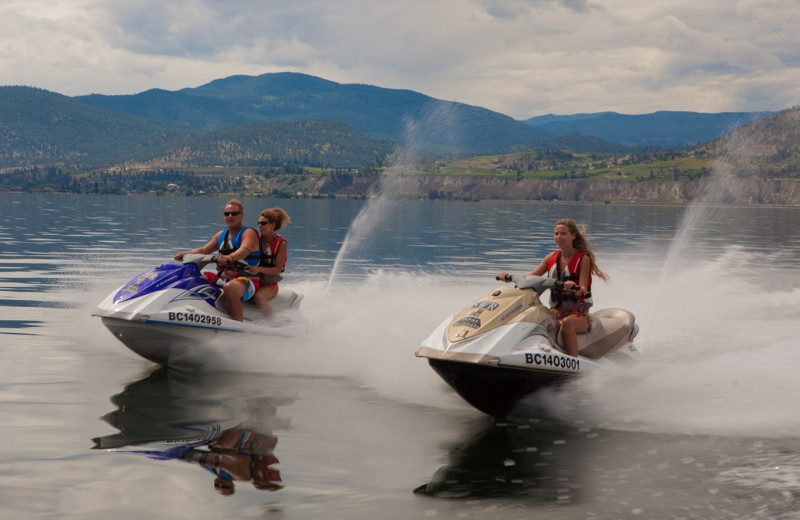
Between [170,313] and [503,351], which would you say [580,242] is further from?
[170,313]

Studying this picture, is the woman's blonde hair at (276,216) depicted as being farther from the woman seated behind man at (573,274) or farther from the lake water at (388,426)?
the woman seated behind man at (573,274)

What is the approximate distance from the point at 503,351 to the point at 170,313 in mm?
4945

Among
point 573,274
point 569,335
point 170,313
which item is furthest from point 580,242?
point 170,313

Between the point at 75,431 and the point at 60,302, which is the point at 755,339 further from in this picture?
the point at 60,302

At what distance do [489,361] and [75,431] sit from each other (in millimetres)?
4362

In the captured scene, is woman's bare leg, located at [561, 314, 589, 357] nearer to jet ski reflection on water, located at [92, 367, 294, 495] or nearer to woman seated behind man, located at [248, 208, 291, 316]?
jet ski reflection on water, located at [92, 367, 294, 495]

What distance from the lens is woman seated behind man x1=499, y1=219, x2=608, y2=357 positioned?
426 inches

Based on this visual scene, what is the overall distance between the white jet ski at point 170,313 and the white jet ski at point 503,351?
3.82 m

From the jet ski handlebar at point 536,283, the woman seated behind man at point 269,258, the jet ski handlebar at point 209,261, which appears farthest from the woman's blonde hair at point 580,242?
the jet ski handlebar at point 209,261

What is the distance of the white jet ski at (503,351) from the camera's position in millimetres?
9672

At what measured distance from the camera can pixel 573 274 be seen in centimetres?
1099

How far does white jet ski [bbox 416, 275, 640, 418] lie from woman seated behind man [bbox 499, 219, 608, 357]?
1.10 ft

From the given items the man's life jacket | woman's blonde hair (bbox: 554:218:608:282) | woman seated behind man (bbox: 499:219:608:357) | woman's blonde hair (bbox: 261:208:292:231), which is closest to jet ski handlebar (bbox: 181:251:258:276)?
the man's life jacket

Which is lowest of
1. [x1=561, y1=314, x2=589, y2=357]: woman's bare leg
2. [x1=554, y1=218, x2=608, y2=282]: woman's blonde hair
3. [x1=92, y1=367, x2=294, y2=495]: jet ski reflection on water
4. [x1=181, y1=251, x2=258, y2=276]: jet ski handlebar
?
[x1=92, y1=367, x2=294, y2=495]: jet ski reflection on water
